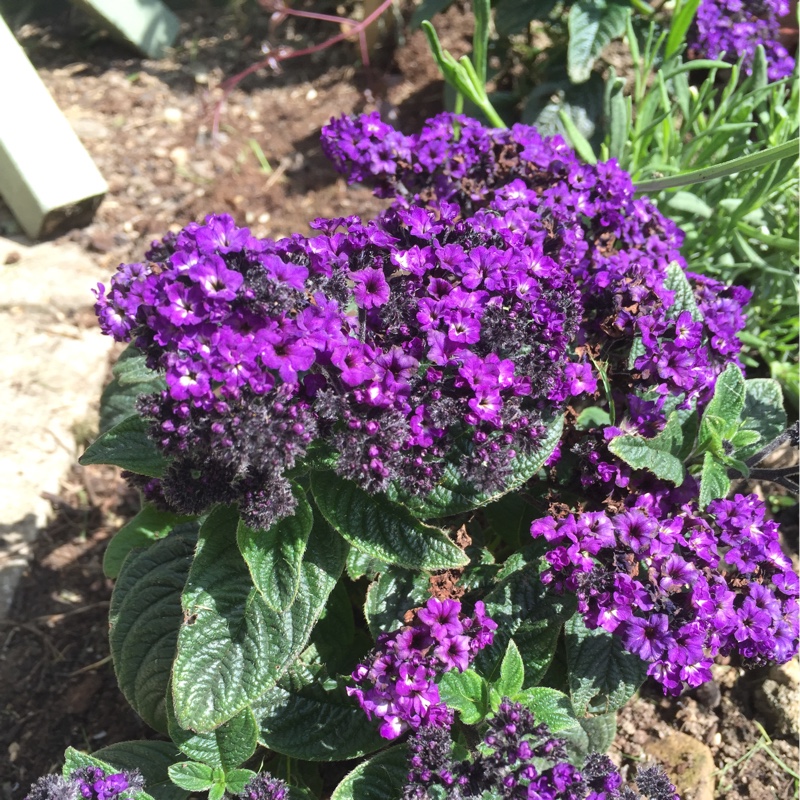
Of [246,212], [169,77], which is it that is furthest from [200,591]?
[169,77]

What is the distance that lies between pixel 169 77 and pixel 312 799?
12.5ft

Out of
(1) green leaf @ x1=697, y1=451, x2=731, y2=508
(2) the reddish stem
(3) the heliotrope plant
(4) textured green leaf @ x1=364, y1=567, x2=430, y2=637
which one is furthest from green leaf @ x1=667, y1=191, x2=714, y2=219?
(2) the reddish stem

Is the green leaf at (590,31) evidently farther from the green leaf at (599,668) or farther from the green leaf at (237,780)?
the green leaf at (237,780)

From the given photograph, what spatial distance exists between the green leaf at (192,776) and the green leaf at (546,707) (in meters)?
0.74

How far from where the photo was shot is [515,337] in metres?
1.78

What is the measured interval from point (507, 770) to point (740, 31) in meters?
2.84

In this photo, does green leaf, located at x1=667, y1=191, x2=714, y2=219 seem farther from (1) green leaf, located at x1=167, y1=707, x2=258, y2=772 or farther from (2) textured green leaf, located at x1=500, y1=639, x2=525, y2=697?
(1) green leaf, located at x1=167, y1=707, x2=258, y2=772

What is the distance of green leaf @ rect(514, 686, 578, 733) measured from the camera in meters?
1.77

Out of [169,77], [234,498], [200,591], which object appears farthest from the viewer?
[169,77]

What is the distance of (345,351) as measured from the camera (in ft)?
5.26

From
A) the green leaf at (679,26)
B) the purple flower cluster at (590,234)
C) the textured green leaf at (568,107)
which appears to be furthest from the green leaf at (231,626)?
the textured green leaf at (568,107)

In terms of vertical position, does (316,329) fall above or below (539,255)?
above

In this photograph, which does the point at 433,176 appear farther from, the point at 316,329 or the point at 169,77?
the point at 169,77

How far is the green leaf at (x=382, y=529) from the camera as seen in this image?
1747 mm
